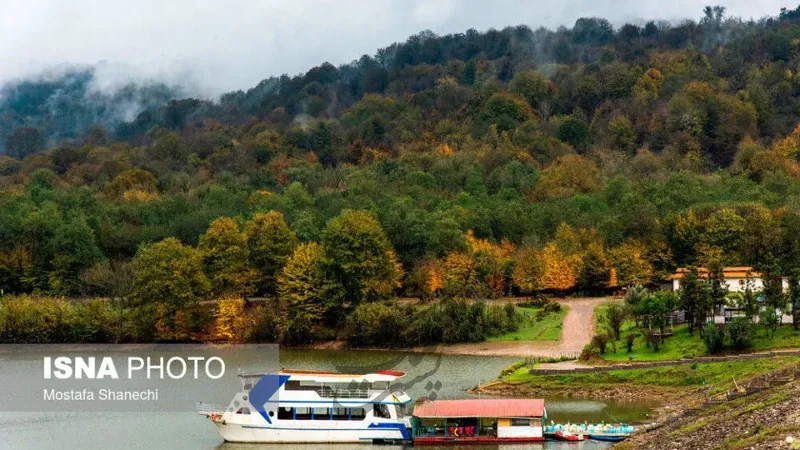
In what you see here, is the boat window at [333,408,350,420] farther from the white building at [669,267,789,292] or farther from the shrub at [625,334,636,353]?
the white building at [669,267,789,292]

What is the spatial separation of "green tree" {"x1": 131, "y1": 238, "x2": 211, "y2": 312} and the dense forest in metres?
0.16

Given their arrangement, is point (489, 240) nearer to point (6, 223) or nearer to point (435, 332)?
point (435, 332)

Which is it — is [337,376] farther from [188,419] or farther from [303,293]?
[303,293]

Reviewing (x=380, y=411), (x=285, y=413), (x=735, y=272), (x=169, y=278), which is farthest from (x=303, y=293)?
(x=380, y=411)

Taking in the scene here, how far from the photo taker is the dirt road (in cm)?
8550

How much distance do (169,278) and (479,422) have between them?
154 feet

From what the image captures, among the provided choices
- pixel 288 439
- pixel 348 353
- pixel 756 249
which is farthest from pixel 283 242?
pixel 288 439

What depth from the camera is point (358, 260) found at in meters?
102

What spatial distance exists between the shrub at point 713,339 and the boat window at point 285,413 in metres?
25.3

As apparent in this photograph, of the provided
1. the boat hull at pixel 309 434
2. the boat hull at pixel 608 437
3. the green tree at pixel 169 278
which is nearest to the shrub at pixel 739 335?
the boat hull at pixel 608 437

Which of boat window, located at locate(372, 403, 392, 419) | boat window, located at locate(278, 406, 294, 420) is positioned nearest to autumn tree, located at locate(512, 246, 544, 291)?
boat window, located at locate(372, 403, 392, 419)

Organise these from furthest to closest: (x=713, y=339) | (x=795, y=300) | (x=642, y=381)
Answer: (x=795, y=300)
(x=713, y=339)
(x=642, y=381)

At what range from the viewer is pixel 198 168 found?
185000mm

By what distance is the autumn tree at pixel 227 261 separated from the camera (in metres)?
107
